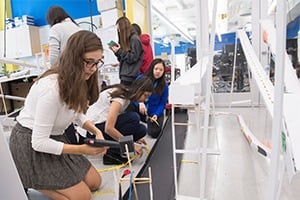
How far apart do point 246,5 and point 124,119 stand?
2.87m

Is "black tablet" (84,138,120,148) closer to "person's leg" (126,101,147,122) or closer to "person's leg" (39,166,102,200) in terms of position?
"person's leg" (39,166,102,200)

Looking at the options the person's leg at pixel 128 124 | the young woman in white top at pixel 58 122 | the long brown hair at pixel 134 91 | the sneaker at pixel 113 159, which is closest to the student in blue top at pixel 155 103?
the person's leg at pixel 128 124

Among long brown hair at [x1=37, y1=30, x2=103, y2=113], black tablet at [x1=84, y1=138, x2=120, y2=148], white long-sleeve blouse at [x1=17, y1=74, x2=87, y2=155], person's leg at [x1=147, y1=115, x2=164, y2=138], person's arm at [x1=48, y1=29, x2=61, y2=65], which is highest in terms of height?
person's arm at [x1=48, y1=29, x2=61, y2=65]

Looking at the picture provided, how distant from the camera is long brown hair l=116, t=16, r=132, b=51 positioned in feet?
8.55

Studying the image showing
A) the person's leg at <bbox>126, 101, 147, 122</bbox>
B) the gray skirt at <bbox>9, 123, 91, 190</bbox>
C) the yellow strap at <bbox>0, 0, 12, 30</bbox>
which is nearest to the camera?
the gray skirt at <bbox>9, 123, 91, 190</bbox>

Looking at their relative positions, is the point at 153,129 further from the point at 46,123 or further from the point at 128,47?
the point at 46,123

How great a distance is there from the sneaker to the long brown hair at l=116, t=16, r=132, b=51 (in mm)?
1121

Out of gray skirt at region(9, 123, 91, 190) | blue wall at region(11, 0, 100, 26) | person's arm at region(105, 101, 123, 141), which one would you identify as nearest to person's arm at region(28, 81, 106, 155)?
gray skirt at region(9, 123, 91, 190)

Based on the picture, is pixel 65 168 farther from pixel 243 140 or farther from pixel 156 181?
pixel 243 140

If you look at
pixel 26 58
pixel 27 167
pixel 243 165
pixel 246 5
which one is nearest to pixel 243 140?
Result: pixel 243 165

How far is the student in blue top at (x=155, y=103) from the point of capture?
8.76ft

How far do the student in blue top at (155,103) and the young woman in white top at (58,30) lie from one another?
0.77 metres

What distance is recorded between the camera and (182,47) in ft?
14.7

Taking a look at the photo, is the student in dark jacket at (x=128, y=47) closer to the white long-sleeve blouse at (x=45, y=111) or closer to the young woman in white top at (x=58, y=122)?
the young woman in white top at (x=58, y=122)
